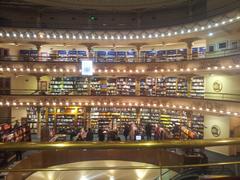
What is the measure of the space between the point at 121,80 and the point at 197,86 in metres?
5.77

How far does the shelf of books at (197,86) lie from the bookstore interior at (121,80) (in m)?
0.07

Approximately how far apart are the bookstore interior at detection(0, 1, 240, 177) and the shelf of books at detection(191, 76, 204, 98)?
7 centimetres

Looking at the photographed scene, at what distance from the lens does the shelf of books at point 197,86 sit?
63.2ft

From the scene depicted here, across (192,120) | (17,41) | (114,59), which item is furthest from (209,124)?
(17,41)

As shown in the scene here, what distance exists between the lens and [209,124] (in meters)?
17.6

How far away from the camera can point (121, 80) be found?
21.4 m

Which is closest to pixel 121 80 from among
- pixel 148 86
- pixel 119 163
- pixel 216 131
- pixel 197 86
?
pixel 148 86

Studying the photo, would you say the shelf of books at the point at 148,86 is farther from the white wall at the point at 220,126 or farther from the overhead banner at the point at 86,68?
the white wall at the point at 220,126

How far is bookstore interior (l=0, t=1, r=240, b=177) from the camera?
1712 cm

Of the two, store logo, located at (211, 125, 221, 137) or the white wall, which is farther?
store logo, located at (211, 125, 221, 137)

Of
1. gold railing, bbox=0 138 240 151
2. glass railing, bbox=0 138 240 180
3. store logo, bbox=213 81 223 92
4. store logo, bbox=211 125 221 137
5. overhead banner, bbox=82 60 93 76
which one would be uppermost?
overhead banner, bbox=82 60 93 76

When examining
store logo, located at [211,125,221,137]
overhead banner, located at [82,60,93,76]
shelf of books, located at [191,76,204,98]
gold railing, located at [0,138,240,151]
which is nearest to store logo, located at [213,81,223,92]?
shelf of books, located at [191,76,204,98]

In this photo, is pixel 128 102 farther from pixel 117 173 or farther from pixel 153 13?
pixel 153 13

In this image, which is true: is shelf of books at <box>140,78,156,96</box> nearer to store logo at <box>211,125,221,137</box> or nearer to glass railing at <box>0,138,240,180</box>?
store logo at <box>211,125,221,137</box>
